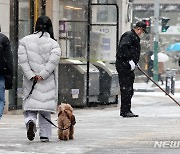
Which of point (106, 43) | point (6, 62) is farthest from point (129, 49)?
point (106, 43)

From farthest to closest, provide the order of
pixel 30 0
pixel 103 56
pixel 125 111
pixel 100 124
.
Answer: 1. pixel 103 56
2. pixel 30 0
3. pixel 125 111
4. pixel 100 124

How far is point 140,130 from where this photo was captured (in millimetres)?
12039

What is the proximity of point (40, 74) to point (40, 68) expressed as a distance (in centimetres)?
14

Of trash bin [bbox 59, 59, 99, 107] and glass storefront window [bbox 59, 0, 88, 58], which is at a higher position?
glass storefront window [bbox 59, 0, 88, 58]

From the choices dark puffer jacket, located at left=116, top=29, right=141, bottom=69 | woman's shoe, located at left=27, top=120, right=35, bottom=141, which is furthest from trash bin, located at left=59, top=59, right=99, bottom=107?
woman's shoe, located at left=27, top=120, right=35, bottom=141

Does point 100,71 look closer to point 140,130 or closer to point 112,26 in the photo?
point 112,26

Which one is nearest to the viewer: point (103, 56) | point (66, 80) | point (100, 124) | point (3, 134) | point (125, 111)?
point (3, 134)

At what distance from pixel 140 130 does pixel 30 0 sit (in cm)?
654

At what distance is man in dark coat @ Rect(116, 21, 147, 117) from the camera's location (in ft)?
47.1

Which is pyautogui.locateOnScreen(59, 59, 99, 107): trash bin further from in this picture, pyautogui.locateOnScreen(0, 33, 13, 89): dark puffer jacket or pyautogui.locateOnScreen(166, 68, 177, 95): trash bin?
pyautogui.locateOnScreen(166, 68, 177, 95): trash bin

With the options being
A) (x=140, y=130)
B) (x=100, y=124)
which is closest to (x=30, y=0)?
(x=100, y=124)

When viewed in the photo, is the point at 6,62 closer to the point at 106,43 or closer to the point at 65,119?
the point at 65,119

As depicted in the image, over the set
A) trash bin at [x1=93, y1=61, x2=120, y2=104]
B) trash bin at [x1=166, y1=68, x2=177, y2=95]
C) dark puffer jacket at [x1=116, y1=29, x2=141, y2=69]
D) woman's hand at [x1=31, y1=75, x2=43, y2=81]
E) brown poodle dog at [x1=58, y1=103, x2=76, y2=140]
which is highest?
dark puffer jacket at [x1=116, y1=29, x2=141, y2=69]

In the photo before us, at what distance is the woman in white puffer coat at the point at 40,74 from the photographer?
33.2 feet
